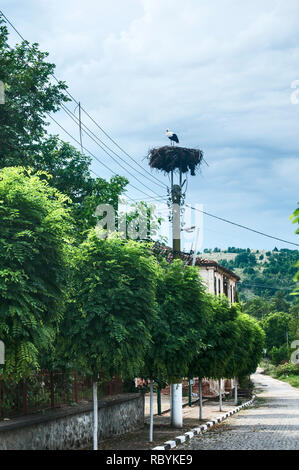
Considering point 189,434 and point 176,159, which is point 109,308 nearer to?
point 189,434

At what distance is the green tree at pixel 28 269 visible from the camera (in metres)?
→ 9.72

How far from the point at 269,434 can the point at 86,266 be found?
9.76 meters

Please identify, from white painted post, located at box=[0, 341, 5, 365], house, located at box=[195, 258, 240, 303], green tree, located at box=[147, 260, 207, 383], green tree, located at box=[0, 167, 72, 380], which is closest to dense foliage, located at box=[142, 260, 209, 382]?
green tree, located at box=[147, 260, 207, 383]

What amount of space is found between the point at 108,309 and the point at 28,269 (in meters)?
3.48

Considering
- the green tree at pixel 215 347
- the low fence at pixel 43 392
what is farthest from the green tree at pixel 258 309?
the low fence at pixel 43 392

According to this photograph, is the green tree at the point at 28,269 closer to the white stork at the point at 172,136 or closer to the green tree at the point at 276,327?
the white stork at the point at 172,136

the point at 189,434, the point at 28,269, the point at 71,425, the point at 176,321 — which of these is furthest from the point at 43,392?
the point at 189,434

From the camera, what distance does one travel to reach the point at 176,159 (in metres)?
28.3

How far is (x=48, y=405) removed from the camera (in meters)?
15.4

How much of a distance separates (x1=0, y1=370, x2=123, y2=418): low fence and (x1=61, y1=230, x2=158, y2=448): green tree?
1.43 meters

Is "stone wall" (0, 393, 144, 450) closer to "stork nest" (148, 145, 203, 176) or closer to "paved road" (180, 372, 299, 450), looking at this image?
"paved road" (180, 372, 299, 450)

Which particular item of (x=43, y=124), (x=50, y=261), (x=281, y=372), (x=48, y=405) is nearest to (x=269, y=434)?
(x=48, y=405)

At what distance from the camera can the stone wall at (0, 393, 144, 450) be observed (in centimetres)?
1276
